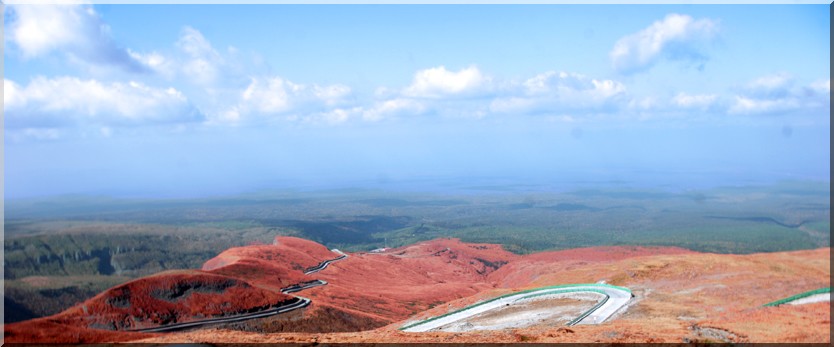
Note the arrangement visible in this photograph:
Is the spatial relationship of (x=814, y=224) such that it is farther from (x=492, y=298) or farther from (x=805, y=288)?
(x=492, y=298)

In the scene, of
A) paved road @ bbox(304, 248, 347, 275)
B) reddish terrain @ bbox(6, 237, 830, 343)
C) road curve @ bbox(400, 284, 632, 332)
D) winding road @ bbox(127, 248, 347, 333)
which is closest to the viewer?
reddish terrain @ bbox(6, 237, 830, 343)

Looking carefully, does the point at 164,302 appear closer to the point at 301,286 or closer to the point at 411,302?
the point at 301,286

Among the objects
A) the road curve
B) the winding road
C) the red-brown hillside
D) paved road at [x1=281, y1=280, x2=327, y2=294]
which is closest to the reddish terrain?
the red-brown hillside

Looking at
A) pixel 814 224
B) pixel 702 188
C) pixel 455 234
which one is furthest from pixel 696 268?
pixel 702 188

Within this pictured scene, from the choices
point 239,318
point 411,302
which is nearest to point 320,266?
point 411,302

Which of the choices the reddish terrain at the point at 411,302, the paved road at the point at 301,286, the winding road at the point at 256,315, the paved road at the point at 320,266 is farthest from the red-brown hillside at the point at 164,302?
the paved road at the point at 320,266

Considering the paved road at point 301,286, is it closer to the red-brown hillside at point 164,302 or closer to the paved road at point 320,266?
the red-brown hillside at point 164,302

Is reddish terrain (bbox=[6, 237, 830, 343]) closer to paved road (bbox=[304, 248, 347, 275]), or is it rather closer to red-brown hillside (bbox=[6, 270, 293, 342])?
red-brown hillside (bbox=[6, 270, 293, 342])
